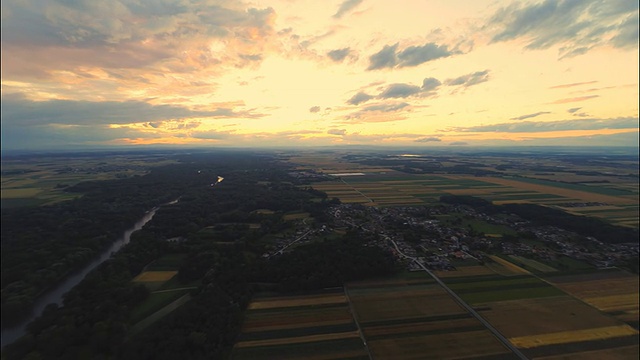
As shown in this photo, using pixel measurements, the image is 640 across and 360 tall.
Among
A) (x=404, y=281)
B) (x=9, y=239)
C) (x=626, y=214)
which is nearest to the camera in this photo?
(x=404, y=281)

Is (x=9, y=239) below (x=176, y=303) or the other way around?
the other way around

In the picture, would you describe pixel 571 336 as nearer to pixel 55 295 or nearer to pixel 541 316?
pixel 541 316

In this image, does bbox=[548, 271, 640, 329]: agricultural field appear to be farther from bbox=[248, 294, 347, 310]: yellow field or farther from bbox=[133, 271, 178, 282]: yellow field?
bbox=[133, 271, 178, 282]: yellow field

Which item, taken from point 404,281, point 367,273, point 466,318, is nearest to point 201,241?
point 367,273

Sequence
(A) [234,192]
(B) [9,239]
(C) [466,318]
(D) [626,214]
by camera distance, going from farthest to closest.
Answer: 1. (A) [234,192]
2. (D) [626,214]
3. (B) [9,239]
4. (C) [466,318]

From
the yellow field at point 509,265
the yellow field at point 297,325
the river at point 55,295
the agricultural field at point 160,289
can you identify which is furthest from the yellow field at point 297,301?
the yellow field at point 509,265

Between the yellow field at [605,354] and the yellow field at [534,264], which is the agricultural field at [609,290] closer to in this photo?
the yellow field at [534,264]

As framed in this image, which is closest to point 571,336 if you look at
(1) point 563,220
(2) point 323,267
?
(2) point 323,267

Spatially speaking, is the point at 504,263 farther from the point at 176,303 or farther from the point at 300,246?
the point at 176,303
